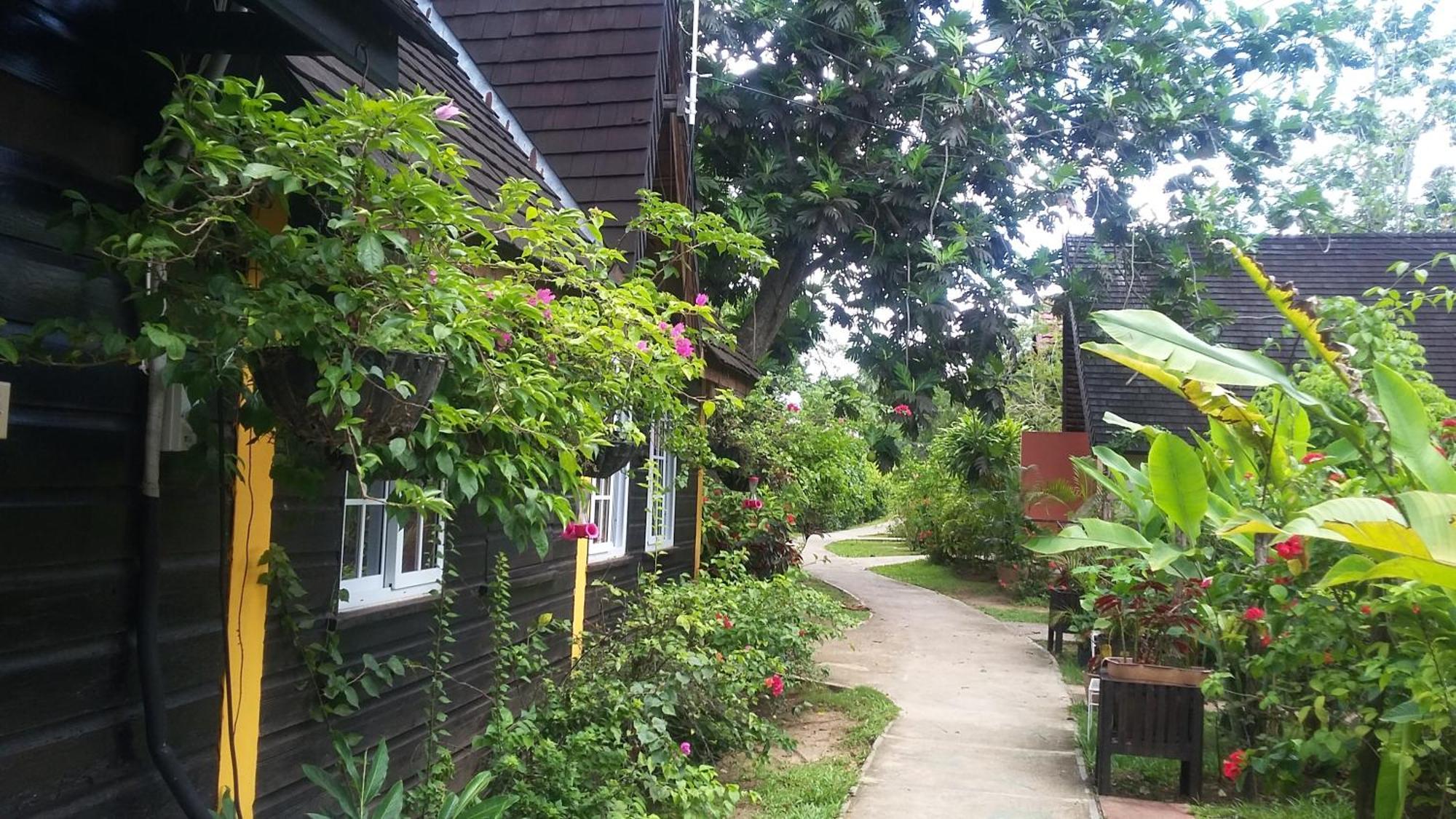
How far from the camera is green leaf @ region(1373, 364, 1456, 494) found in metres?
4.18

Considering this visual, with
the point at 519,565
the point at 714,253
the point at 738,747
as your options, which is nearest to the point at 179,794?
the point at 519,565

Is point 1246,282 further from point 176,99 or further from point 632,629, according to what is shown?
point 176,99

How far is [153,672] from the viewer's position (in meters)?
2.76

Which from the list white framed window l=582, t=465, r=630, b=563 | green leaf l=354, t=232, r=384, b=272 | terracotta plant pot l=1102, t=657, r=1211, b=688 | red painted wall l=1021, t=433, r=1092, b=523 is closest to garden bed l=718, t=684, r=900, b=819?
terracotta plant pot l=1102, t=657, r=1211, b=688

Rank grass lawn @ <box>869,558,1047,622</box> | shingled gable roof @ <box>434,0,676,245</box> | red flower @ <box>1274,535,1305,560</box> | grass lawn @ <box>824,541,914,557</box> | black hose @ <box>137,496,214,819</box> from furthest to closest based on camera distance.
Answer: grass lawn @ <box>824,541,914,557</box> < grass lawn @ <box>869,558,1047,622</box> < shingled gable roof @ <box>434,0,676,245</box> < red flower @ <box>1274,535,1305,560</box> < black hose @ <box>137,496,214,819</box>

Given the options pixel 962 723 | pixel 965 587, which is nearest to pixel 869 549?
pixel 965 587

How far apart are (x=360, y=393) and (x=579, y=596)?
4750 millimetres

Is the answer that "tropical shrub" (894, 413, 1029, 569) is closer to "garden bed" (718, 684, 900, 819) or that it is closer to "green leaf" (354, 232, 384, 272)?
"garden bed" (718, 684, 900, 819)

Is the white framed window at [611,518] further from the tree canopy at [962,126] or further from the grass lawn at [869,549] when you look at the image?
the grass lawn at [869,549]

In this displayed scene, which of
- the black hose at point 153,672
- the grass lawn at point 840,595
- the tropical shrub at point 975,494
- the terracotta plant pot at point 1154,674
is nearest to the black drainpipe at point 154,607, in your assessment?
the black hose at point 153,672

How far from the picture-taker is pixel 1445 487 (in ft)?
13.7

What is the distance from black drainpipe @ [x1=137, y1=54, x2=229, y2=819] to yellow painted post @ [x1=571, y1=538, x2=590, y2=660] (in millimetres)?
4082

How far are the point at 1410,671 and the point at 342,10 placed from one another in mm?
4695

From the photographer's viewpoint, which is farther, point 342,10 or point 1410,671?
point 1410,671
